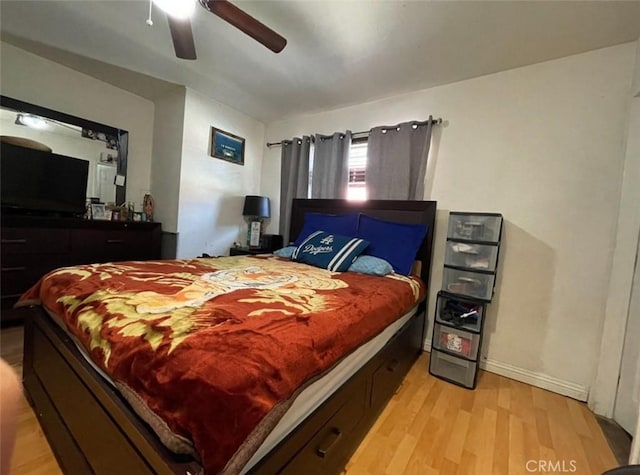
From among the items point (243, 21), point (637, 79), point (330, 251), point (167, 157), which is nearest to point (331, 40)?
point (243, 21)

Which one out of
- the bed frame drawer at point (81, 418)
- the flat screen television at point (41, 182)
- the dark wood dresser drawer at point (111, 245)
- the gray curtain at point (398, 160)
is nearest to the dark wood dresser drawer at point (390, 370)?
the bed frame drawer at point (81, 418)

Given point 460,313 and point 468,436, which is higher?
point 460,313

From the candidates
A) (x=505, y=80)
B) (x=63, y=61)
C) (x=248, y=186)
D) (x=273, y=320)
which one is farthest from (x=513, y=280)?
(x=63, y=61)

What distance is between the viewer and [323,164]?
3.05 meters

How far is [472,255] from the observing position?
2059 mm

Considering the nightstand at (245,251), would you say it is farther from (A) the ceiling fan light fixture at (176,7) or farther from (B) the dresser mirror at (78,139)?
(A) the ceiling fan light fixture at (176,7)

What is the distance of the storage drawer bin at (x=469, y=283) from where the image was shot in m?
1.97

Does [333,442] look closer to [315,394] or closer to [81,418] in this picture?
[315,394]

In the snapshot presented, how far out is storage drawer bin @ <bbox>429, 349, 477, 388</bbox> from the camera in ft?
6.24

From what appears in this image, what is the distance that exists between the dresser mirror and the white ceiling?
52 cm

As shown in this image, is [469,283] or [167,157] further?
[167,157]

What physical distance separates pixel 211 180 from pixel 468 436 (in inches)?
127

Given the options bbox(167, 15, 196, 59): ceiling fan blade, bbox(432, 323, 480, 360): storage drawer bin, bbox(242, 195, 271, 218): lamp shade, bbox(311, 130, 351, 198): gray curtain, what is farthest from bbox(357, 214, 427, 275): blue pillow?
bbox(167, 15, 196, 59): ceiling fan blade

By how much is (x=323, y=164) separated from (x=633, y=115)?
93.1 inches
